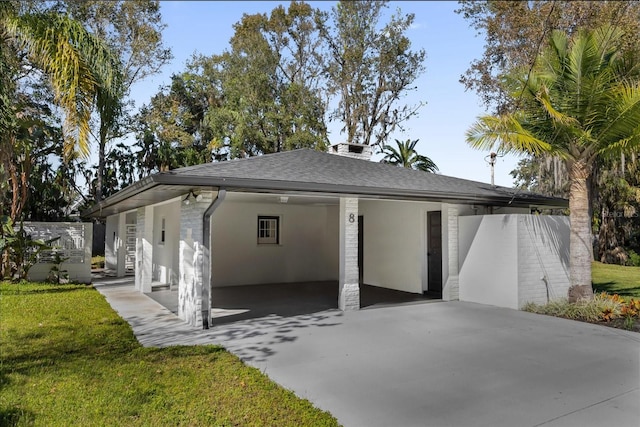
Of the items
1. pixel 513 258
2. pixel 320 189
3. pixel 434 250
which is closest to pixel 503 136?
pixel 513 258

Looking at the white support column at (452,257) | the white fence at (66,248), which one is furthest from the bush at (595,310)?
the white fence at (66,248)

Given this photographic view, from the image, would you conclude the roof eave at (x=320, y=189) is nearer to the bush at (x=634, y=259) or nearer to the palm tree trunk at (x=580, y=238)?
the palm tree trunk at (x=580, y=238)

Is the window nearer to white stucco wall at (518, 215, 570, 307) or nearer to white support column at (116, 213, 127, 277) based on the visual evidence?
white support column at (116, 213, 127, 277)

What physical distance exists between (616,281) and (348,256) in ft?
39.9

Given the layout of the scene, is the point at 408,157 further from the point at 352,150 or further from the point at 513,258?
the point at 513,258

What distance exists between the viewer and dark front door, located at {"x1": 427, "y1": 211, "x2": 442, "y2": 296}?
1123 cm

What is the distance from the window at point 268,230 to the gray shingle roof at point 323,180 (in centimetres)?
336

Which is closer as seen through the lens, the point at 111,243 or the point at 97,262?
the point at 111,243

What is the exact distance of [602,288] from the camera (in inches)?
531

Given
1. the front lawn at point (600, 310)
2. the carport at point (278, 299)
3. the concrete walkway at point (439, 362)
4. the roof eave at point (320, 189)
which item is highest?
the roof eave at point (320, 189)

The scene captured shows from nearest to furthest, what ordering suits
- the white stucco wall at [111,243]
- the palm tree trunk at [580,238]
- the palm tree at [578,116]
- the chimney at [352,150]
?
the palm tree at [578,116]
the palm tree trunk at [580,238]
the chimney at [352,150]
the white stucco wall at [111,243]

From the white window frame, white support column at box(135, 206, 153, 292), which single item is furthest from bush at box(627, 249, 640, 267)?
white support column at box(135, 206, 153, 292)

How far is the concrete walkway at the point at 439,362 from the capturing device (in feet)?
13.7

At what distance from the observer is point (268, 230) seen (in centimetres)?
1435
